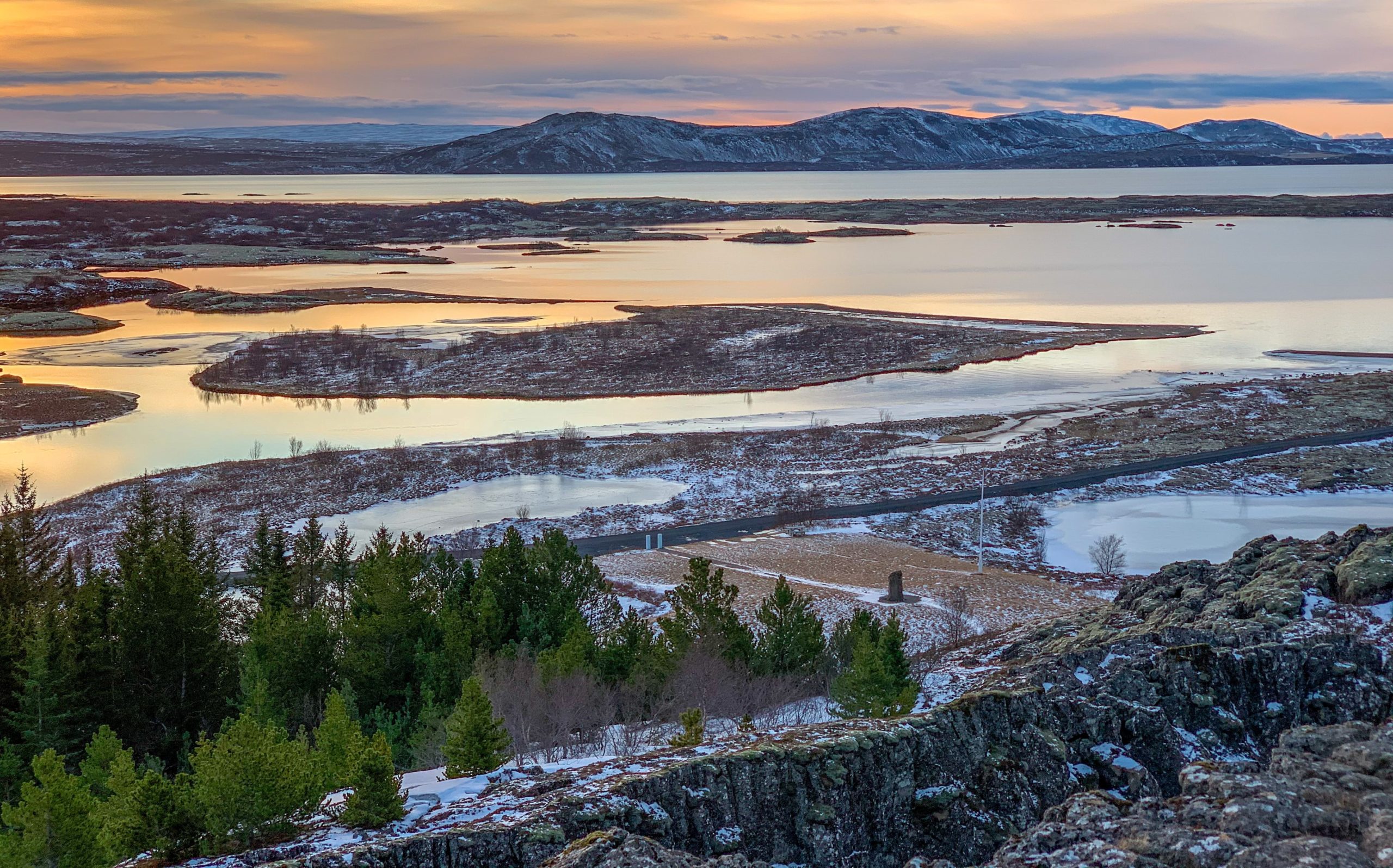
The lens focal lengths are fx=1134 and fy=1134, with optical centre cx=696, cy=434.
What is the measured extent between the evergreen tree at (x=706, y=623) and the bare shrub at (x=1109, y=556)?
61.3ft

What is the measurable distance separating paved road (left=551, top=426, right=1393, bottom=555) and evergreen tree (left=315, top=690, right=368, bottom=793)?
23197 millimetres

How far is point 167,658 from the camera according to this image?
29094 millimetres

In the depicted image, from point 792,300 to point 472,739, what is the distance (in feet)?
311

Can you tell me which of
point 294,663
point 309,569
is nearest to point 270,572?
point 309,569

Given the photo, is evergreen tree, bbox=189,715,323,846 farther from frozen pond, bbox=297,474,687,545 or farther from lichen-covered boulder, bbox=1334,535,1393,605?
frozen pond, bbox=297,474,687,545

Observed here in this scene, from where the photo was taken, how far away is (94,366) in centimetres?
7912

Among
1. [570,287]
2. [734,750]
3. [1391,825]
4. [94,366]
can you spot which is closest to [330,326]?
[94,366]

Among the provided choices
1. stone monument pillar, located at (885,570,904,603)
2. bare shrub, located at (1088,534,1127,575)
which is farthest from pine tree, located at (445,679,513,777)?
bare shrub, located at (1088,534,1127,575)

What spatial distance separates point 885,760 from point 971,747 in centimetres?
138

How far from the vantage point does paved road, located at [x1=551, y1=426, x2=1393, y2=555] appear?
45.2 metres

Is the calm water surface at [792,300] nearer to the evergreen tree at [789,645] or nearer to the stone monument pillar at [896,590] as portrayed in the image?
the stone monument pillar at [896,590]

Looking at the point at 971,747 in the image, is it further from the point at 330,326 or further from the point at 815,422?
the point at 330,326

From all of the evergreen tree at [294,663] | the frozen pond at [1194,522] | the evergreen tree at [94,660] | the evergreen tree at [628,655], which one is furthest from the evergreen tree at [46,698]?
the frozen pond at [1194,522]

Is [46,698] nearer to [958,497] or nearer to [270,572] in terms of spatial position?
[270,572]
